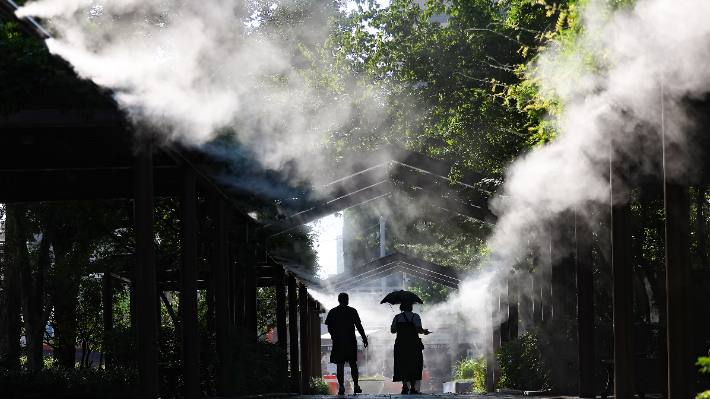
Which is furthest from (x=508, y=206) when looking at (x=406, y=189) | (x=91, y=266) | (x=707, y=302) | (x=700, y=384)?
(x=91, y=266)

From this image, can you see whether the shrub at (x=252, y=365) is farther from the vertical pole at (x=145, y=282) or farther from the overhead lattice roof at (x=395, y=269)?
the overhead lattice roof at (x=395, y=269)

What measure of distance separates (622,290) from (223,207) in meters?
5.43

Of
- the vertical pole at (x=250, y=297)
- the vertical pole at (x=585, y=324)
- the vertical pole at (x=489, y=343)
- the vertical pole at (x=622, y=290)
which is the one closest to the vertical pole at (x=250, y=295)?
the vertical pole at (x=250, y=297)

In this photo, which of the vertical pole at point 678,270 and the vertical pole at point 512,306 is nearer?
the vertical pole at point 678,270

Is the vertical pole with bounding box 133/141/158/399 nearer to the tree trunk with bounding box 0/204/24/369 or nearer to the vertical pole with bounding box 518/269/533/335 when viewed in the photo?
the tree trunk with bounding box 0/204/24/369

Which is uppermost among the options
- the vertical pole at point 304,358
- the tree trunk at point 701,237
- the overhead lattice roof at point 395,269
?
the tree trunk at point 701,237

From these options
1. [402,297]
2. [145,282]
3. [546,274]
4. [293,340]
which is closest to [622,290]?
[145,282]

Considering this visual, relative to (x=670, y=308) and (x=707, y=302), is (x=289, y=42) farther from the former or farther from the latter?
(x=670, y=308)

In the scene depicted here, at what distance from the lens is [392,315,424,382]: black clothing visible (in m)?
12.2

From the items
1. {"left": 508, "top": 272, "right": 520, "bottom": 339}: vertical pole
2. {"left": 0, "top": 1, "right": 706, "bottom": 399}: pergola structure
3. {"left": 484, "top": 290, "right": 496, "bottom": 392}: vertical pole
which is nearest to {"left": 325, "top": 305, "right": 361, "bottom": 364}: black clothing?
{"left": 0, "top": 1, "right": 706, "bottom": 399}: pergola structure

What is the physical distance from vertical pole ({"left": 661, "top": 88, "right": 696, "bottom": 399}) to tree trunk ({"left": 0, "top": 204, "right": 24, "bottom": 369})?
1271cm

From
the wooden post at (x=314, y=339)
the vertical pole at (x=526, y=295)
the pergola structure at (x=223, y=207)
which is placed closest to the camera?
the pergola structure at (x=223, y=207)

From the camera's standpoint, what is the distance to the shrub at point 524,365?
12.2 meters

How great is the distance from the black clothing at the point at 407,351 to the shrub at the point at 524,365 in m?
1.71
